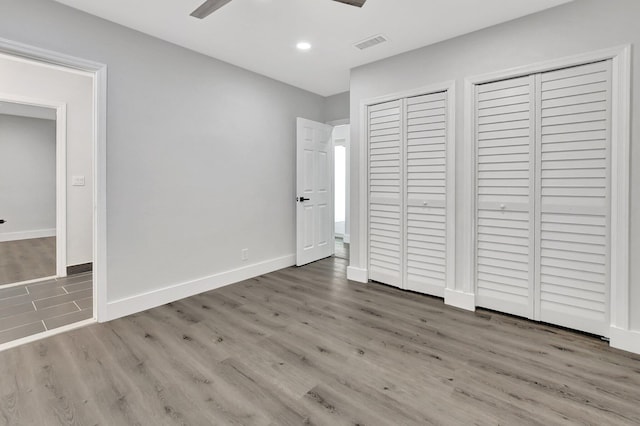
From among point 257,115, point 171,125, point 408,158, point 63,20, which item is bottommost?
point 408,158

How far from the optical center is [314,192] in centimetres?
473

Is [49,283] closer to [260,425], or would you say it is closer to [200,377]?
[200,377]

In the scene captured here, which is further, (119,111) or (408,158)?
(408,158)

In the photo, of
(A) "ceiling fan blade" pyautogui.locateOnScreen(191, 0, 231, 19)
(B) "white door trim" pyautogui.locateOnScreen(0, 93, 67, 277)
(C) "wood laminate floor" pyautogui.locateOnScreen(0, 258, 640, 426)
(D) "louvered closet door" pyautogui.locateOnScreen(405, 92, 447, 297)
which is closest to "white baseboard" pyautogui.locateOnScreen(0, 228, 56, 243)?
(B) "white door trim" pyautogui.locateOnScreen(0, 93, 67, 277)

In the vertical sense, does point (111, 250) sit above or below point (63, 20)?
below

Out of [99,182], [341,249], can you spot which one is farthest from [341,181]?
[99,182]

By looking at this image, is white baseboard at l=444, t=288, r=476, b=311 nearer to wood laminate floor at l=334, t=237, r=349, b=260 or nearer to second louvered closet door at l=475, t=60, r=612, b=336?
second louvered closet door at l=475, t=60, r=612, b=336

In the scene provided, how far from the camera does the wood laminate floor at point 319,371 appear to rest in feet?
5.38

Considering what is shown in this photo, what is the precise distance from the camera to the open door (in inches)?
177

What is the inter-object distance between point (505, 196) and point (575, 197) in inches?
19.1

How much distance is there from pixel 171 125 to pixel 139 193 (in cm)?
75

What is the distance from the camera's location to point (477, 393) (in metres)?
1.80

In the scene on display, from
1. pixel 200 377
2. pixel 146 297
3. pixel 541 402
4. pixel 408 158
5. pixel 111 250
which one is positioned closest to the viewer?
pixel 541 402

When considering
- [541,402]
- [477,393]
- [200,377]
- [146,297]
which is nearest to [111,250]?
[146,297]
